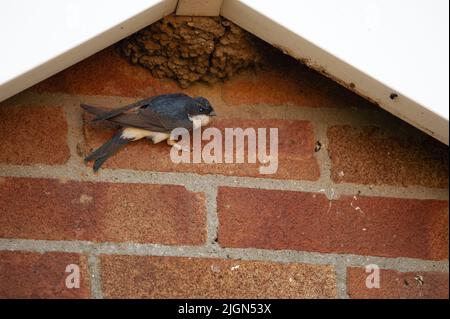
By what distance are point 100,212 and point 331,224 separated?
15.7 inches

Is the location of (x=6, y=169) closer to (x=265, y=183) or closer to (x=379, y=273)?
(x=265, y=183)

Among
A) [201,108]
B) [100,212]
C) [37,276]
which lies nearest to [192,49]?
[201,108]

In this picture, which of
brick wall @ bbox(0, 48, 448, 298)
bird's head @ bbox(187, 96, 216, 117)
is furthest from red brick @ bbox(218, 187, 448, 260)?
bird's head @ bbox(187, 96, 216, 117)

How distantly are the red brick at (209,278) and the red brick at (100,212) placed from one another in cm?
4

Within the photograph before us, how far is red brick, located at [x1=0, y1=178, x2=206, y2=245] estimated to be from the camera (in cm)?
145

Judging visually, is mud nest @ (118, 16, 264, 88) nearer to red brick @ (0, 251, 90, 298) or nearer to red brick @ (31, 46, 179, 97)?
red brick @ (31, 46, 179, 97)

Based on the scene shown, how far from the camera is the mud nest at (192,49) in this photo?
1.54 metres

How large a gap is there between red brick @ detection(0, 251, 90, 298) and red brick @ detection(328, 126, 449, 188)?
490 mm

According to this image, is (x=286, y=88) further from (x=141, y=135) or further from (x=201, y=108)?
(x=141, y=135)

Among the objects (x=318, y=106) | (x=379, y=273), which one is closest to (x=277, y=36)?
(x=318, y=106)

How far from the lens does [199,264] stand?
58.0 inches

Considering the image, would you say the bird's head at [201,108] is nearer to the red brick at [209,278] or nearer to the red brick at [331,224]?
the red brick at [331,224]

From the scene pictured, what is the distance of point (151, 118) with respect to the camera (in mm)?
1583
